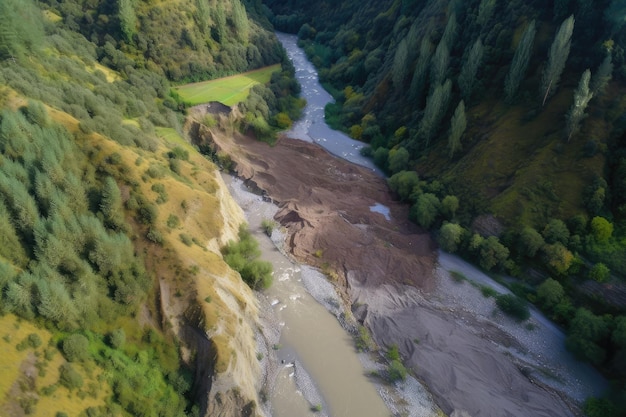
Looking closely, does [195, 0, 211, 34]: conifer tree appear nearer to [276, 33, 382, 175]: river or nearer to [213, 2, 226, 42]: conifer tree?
[213, 2, 226, 42]: conifer tree

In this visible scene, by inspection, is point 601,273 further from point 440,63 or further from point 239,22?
point 239,22

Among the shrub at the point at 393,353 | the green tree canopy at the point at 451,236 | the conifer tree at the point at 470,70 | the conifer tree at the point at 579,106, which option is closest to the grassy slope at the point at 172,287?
the shrub at the point at 393,353

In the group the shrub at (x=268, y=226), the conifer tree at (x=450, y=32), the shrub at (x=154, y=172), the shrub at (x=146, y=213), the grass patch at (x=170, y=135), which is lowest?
the shrub at (x=268, y=226)

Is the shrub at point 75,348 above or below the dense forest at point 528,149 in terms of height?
below

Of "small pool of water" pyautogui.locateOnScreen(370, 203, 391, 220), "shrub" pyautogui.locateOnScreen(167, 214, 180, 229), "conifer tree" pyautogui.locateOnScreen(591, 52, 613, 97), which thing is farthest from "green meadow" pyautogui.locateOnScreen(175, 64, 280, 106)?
"conifer tree" pyautogui.locateOnScreen(591, 52, 613, 97)

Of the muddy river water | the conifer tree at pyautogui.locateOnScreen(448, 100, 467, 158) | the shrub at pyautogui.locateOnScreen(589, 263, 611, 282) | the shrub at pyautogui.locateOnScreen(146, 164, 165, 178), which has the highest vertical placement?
the conifer tree at pyautogui.locateOnScreen(448, 100, 467, 158)

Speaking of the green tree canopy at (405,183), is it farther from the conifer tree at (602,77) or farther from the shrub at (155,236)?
the shrub at (155,236)

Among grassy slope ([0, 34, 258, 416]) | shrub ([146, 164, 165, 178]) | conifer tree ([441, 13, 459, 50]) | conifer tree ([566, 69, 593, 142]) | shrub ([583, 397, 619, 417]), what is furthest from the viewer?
conifer tree ([441, 13, 459, 50])
